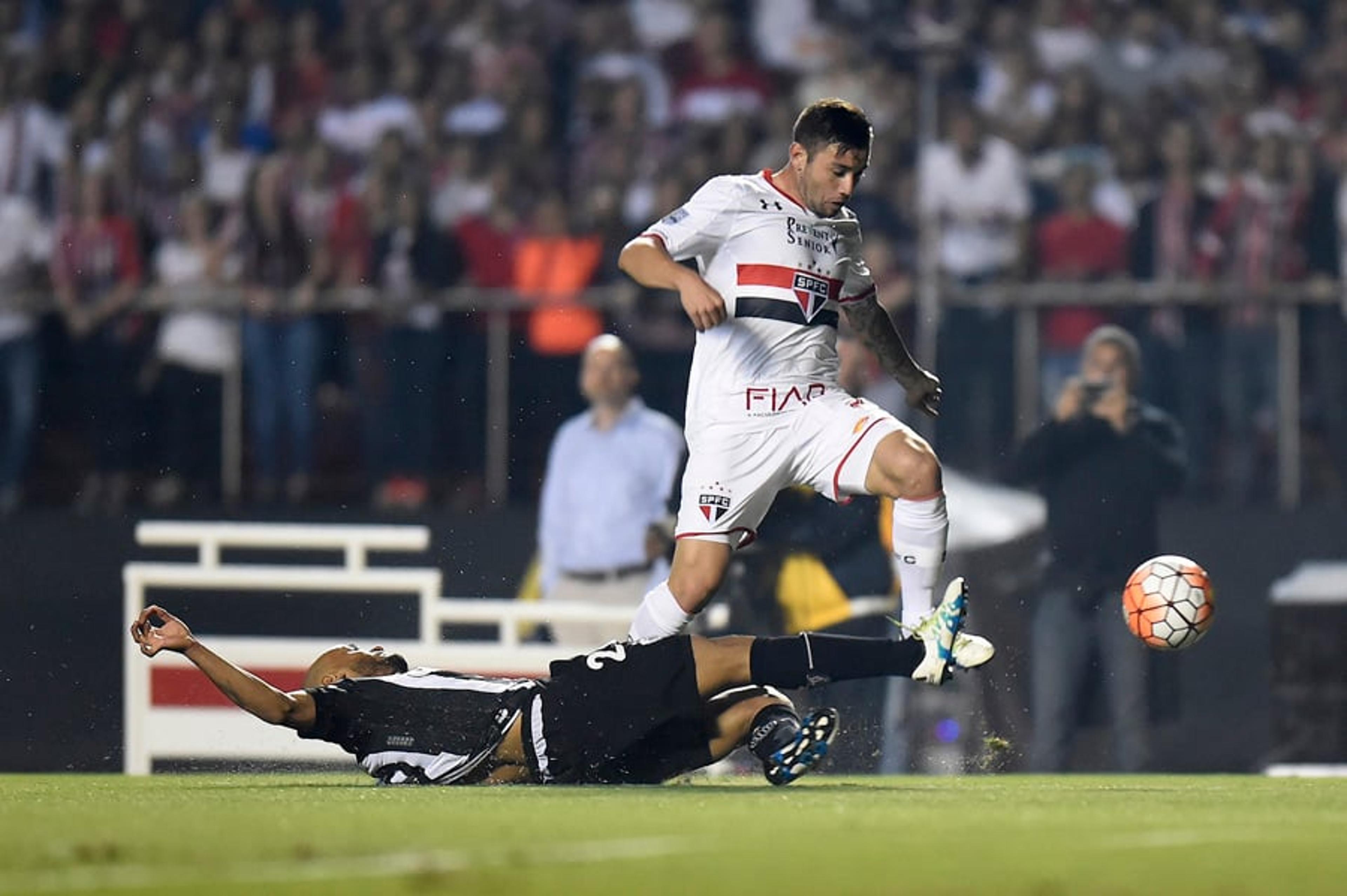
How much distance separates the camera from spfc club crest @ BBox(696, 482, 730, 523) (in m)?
9.55

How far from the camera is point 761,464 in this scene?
31.3ft

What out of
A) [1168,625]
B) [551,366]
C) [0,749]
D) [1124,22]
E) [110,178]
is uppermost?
[1124,22]

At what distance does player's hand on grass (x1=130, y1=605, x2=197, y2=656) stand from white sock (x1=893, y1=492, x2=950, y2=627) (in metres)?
2.58

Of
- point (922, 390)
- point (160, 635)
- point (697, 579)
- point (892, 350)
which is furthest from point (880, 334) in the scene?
point (160, 635)

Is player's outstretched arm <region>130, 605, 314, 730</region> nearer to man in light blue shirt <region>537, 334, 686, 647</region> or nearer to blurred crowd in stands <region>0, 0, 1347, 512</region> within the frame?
man in light blue shirt <region>537, 334, 686, 647</region>

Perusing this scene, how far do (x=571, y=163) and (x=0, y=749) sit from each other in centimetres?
579

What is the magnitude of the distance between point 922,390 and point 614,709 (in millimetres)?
1985

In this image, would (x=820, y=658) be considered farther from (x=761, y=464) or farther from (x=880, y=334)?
(x=880, y=334)

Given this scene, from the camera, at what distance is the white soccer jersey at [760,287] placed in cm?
954

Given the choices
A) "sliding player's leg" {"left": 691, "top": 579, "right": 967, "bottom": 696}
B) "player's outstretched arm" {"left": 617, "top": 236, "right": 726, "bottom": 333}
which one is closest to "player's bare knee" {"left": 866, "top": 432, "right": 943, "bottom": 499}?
"sliding player's leg" {"left": 691, "top": 579, "right": 967, "bottom": 696}

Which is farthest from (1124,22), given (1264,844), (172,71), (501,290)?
(1264,844)

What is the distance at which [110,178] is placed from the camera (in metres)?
15.5

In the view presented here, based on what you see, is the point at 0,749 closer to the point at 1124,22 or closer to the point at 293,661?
the point at 293,661

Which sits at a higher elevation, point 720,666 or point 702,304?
point 702,304
